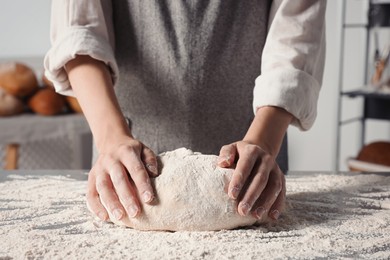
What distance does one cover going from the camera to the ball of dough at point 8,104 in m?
2.03

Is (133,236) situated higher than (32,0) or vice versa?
(32,0)

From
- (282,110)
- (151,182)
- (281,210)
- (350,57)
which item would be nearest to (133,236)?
(151,182)

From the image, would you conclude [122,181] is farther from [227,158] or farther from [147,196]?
[227,158]

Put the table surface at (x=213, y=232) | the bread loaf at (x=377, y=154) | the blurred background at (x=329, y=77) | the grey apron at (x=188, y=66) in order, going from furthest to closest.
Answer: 1. the blurred background at (x=329, y=77)
2. the bread loaf at (x=377, y=154)
3. the grey apron at (x=188, y=66)
4. the table surface at (x=213, y=232)

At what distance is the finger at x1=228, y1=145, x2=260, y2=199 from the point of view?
0.70 meters

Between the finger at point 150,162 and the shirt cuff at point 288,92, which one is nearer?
the finger at point 150,162

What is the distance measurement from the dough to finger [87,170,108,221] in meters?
0.02

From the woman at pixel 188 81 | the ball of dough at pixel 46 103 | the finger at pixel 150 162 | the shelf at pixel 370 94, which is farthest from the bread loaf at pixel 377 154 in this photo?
the finger at pixel 150 162

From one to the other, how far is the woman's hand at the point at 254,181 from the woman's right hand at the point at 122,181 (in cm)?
Result: 10

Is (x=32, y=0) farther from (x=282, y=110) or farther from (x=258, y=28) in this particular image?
(x=282, y=110)

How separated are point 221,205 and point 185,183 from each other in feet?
0.18

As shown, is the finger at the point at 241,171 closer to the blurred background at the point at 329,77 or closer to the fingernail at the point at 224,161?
the fingernail at the point at 224,161

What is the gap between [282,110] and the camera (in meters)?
0.87

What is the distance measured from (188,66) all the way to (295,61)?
8.2 inches
